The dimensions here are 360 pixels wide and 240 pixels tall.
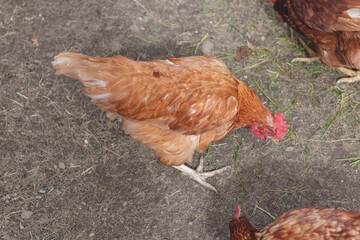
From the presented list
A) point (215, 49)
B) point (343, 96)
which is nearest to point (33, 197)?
point (215, 49)

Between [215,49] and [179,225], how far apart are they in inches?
63.2

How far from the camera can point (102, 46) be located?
2855 millimetres

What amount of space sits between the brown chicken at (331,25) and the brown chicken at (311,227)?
1255 mm

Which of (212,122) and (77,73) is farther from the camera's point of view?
(212,122)

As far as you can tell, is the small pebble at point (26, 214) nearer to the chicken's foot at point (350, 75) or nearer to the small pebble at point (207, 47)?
the small pebble at point (207, 47)

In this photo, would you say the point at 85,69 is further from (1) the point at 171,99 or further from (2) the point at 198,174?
(2) the point at 198,174

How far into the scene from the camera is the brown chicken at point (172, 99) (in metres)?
1.85

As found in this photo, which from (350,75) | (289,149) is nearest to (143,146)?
(289,149)

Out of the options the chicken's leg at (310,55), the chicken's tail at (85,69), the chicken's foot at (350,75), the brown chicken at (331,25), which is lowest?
the chicken's foot at (350,75)

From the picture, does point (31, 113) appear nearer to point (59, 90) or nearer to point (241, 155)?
point (59, 90)

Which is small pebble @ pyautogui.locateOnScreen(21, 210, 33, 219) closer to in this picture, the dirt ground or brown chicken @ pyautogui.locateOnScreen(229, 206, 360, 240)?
the dirt ground

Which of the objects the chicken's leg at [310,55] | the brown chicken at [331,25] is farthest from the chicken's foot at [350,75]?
the chicken's leg at [310,55]

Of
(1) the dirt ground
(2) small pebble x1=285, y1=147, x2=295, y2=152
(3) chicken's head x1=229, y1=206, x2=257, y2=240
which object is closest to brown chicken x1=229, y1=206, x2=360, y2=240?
(3) chicken's head x1=229, y1=206, x2=257, y2=240

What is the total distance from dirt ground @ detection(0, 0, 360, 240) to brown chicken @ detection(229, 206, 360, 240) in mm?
516
